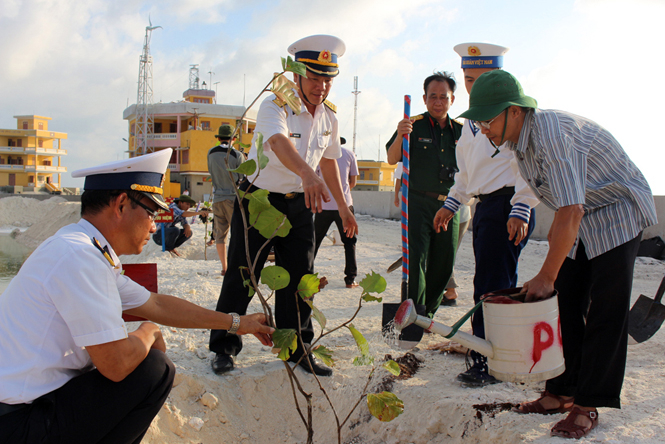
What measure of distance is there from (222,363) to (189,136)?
34.3 metres

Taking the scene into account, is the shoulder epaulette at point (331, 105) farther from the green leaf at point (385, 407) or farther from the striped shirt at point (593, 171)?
the green leaf at point (385, 407)

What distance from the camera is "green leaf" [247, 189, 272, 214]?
78.6 inches

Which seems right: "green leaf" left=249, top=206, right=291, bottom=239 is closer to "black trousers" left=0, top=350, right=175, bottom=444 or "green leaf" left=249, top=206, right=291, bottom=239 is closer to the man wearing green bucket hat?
"black trousers" left=0, top=350, right=175, bottom=444

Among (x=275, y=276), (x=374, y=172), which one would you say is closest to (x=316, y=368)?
(x=275, y=276)

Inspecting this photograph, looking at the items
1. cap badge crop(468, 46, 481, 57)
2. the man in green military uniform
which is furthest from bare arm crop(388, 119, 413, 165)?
cap badge crop(468, 46, 481, 57)

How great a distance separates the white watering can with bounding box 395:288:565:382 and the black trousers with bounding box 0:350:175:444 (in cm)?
104

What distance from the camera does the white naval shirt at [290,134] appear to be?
109 inches

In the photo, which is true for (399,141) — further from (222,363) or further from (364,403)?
(222,363)

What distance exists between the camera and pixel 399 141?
12.8ft

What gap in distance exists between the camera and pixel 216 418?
2.62 metres

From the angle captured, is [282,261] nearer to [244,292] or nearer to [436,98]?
[244,292]

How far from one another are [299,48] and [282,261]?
1.35 metres

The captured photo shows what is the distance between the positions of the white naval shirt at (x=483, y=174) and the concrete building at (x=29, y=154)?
45390 millimetres

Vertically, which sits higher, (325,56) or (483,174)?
(325,56)
